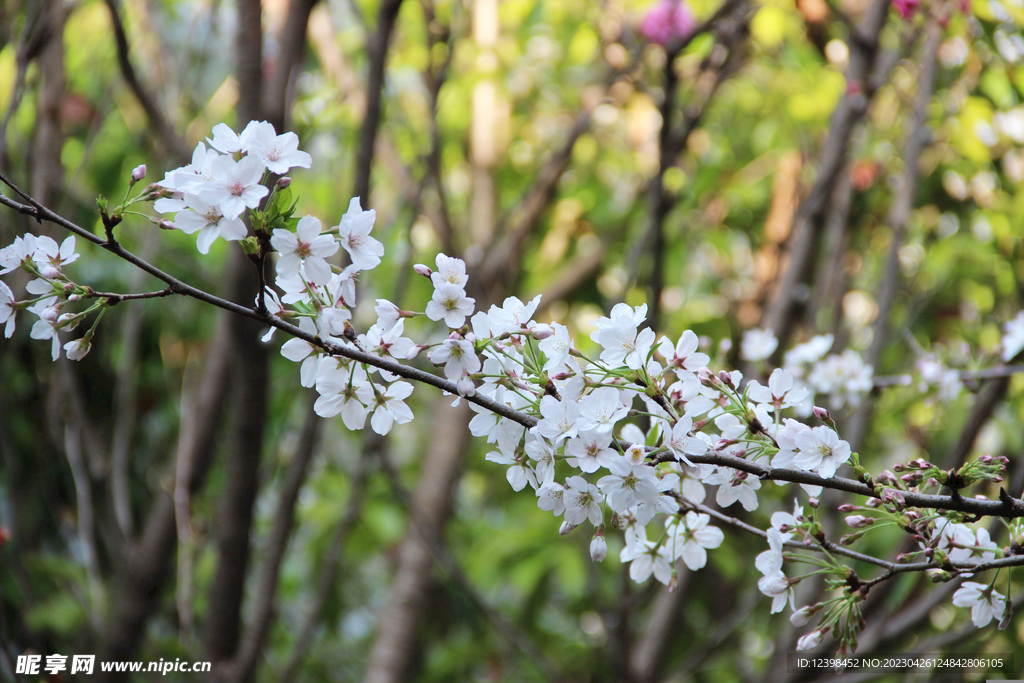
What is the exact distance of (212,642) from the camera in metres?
1.54

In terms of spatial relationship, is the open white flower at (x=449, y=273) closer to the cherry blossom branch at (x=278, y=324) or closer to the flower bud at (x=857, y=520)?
the cherry blossom branch at (x=278, y=324)

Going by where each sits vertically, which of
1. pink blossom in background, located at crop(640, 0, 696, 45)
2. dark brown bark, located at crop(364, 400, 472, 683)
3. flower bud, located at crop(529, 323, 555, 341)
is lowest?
dark brown bark, located at crop(364, 400, 472, 683)

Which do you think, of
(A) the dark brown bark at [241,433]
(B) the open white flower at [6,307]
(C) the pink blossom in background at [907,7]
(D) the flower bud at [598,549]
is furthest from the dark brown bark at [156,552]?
(C) the pink blossom in background at [907,7]

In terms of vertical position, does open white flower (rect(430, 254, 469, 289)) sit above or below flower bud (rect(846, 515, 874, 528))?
above

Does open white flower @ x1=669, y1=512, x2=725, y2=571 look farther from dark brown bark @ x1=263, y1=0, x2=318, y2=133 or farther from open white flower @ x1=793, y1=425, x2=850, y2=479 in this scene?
Answer: dark brown bark @ x1=263, y1=0, x2=318, y2=133

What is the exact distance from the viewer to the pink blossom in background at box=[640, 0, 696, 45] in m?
2.04

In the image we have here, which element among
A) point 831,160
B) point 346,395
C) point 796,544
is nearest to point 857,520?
point 796,544

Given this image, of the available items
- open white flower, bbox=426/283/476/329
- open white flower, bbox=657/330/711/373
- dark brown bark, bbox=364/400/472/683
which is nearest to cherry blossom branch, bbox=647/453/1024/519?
open white flower, bbox=657/330/711/373

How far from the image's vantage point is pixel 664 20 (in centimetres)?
215

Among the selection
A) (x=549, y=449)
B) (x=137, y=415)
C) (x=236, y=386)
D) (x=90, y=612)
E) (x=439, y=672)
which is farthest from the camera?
(x=137, y=415)

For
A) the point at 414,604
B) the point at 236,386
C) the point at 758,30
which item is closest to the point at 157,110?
the point at 236,386

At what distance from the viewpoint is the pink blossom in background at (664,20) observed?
2037 millimetres

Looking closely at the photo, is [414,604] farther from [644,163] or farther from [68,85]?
[68,85]

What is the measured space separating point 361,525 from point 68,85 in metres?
1.85
